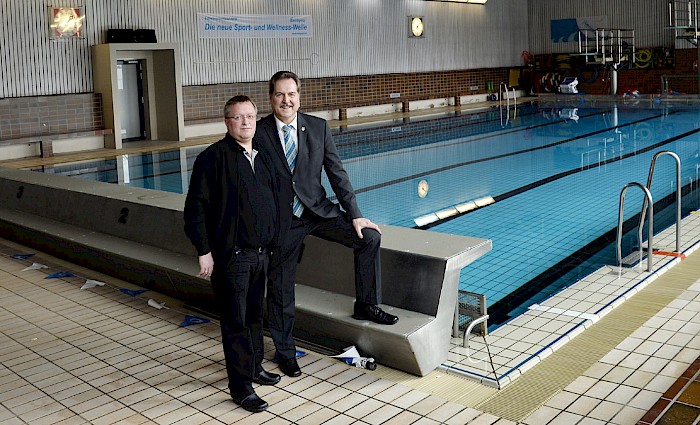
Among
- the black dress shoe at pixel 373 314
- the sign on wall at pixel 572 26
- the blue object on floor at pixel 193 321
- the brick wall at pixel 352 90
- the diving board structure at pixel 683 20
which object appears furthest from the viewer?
the sign on wall at pixel 572 26

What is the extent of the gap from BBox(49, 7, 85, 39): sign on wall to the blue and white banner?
2.59m

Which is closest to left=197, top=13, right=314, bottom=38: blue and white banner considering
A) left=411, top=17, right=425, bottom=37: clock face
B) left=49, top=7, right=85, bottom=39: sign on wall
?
left=49, top=7, right=85, bottom=39: sign on wall

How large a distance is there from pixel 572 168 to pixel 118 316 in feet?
24.0

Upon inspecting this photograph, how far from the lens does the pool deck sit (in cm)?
290

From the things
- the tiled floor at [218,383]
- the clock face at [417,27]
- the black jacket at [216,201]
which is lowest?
the tiled floor at [218,383]

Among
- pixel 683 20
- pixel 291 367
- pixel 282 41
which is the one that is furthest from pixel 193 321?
pixel 683 20

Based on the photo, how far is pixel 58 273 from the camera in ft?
17.2

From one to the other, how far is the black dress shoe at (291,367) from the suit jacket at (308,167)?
0.61 meters

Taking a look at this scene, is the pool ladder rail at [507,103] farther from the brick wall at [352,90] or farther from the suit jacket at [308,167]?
the suit jacket at [308,167]

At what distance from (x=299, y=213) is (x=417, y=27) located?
18056 millimetres

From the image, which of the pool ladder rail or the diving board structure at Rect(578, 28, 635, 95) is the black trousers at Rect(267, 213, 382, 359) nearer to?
the pool ladder rail

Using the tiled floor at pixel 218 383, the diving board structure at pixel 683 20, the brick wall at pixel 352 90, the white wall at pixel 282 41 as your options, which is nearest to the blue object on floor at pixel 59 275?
the tiled floor at pixel 218 383

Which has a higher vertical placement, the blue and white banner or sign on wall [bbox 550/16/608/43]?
sign on wall [bbox 550/16/608/43]

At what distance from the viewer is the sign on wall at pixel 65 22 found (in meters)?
13.0
